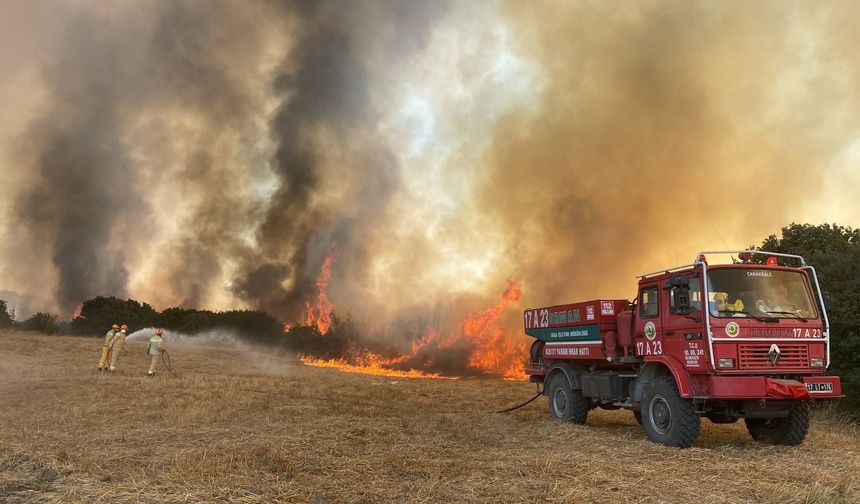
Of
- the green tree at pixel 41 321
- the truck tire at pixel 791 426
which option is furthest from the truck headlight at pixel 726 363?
the green tree at pixel 41 321

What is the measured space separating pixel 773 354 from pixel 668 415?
2.08 metres

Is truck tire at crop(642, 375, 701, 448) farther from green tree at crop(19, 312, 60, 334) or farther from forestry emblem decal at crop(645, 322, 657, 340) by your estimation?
green tree at crop(19, 312, 60, 334)

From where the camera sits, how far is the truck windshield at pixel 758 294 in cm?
995

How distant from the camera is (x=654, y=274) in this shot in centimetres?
1166

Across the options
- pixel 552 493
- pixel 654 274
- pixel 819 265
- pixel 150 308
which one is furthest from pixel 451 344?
pixel 150 308

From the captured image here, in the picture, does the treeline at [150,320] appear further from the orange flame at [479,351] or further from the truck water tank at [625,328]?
the truck water tank at [625,328]

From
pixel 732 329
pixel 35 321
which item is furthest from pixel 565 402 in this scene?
pixel 35 321

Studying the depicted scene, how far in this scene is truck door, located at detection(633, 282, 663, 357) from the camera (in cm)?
1096

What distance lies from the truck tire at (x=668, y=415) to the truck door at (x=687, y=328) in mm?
618

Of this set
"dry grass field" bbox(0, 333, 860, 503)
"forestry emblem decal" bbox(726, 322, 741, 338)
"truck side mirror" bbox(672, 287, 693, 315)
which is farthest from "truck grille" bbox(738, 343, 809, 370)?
"dry grass field" bbox(0, 333, 860, 503)

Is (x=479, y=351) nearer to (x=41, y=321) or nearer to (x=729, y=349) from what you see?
(x=729, y=349)

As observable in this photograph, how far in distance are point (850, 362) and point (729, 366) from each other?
10335 mm

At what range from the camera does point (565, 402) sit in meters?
13.9

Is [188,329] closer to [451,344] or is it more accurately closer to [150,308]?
[150,308]
